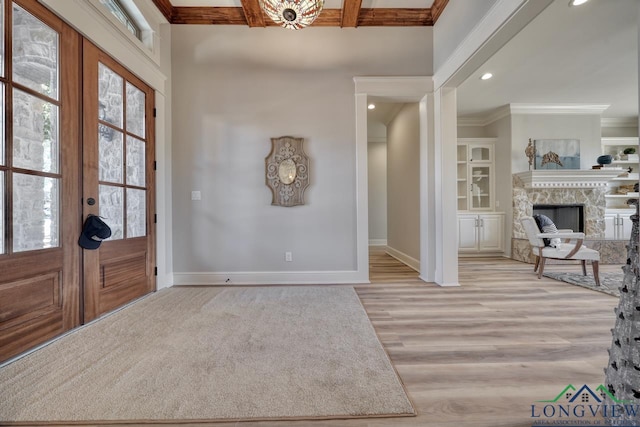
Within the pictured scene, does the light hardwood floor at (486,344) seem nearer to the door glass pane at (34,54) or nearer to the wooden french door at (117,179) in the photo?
the wooden french door at (117,179)

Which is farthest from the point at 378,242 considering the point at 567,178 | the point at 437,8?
the point at 437,8

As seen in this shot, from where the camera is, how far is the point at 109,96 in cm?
262

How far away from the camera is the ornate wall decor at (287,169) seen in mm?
3570

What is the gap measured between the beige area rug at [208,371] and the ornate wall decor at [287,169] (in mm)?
1544

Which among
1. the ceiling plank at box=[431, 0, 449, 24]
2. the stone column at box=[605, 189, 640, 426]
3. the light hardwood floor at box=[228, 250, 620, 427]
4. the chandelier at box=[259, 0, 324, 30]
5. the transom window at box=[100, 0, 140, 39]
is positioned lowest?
the light hardwood floor at box=[228, 250, 620, 427]

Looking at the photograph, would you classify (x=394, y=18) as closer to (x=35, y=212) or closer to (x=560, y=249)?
(x=560, y=249)

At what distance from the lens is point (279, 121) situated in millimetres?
3600

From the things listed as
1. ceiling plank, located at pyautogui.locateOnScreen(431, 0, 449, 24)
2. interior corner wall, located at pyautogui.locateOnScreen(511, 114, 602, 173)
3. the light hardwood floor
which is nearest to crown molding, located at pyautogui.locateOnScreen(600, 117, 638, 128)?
interior corner wall, located at pyautogui.locateOnScreen(511, 114, 602, 173)

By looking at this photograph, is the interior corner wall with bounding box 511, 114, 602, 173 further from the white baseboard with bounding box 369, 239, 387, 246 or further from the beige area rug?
the beige area rug

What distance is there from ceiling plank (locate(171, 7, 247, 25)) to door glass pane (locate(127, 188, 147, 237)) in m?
2.22

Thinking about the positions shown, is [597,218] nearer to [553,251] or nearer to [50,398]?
[553,251]

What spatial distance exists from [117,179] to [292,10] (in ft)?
7.31

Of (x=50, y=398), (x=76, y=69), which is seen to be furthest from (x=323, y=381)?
(x=76, y=69)

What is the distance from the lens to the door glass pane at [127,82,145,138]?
9.53 ft
